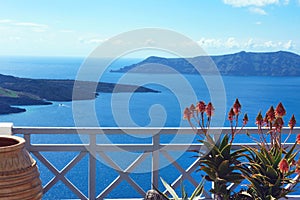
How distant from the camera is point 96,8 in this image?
9.59 metres

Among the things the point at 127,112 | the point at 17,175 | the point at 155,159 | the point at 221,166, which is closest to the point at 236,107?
the point at 221,166

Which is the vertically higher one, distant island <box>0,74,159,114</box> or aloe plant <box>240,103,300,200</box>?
distant island <box>0,74,159,114</box>

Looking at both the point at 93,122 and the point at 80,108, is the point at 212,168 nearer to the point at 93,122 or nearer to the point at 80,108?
the point at 93,122

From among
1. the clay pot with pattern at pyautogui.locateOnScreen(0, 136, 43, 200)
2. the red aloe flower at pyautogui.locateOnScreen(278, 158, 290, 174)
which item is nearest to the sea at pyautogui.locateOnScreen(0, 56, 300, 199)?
the red aloe flower at pyautogui.locateOnScreen(278, 158, 290, 174)

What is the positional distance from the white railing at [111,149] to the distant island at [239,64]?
798 millimetres

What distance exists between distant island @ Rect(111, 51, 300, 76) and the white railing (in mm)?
798

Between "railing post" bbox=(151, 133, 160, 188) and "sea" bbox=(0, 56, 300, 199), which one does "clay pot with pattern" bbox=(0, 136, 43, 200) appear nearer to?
"sea" bbox=(0, 56, 300, 199)

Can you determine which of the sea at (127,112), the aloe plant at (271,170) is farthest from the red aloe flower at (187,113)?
the aloe plant at (271,170)

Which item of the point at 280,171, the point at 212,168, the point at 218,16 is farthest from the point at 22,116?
the point at 218,16

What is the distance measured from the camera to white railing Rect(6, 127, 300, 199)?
9.18 ft

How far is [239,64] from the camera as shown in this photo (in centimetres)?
624

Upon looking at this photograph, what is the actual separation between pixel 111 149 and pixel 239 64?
3.93 m

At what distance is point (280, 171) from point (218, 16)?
11.1m

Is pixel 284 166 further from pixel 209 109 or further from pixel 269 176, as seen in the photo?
pixel 209 109
